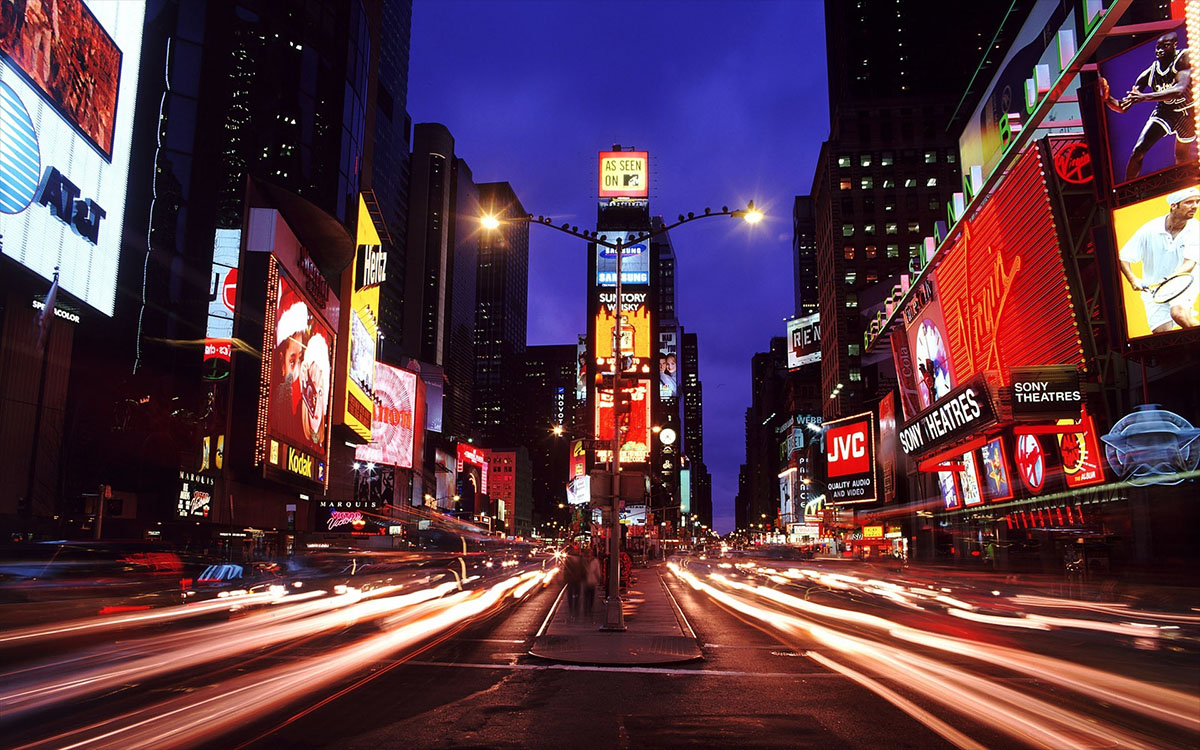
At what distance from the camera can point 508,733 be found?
883cm

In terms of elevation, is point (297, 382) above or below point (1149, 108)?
below

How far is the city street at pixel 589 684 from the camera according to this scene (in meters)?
8.60

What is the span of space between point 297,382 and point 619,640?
4717cm

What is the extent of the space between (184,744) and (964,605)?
24546 millimetres

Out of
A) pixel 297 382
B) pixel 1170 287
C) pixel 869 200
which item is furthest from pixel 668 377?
pixel 1170 287

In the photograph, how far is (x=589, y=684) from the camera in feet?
39.7

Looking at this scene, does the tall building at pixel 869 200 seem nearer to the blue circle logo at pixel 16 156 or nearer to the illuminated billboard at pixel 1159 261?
the illuminated billboard at pixel 1159 261

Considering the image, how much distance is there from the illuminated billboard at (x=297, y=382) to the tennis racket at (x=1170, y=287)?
44890 mm

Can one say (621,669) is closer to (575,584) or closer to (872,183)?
(575,584)

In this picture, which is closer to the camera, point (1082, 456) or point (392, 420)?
point (1082, 456)

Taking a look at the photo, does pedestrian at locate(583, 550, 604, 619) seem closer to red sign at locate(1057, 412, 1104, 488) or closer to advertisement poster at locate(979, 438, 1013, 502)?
red sign at locate(1057, 412, 1104, 488)

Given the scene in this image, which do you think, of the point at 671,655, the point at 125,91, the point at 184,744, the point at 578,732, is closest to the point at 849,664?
the point at 671,655

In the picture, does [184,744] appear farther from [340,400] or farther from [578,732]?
[340,400]

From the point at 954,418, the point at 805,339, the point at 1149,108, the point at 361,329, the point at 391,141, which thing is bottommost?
the point at 954,418
